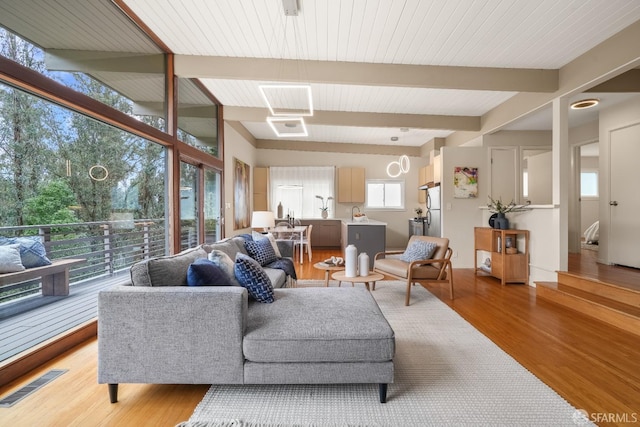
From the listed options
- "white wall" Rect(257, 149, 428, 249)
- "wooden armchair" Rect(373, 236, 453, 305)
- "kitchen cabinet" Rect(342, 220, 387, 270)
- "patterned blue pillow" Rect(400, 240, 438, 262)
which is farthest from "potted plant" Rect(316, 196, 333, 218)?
"wooden armchair" Rect(373, 236, 453, 305)

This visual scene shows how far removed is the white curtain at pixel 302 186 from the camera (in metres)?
8.61

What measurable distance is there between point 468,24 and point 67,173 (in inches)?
151

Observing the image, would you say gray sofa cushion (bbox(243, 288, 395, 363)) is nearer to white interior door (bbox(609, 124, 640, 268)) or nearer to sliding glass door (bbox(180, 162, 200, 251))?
sliding glass door (bbox(180, 162, 200, 251))

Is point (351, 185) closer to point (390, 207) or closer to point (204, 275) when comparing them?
point (390, 207)

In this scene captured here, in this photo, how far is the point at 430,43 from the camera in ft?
10.8

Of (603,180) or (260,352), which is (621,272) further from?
(260,352)

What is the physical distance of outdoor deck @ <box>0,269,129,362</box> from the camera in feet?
6.91

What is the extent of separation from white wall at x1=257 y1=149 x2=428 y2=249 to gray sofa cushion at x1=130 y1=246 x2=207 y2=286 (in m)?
6.67

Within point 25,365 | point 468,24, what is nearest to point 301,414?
point 25,365

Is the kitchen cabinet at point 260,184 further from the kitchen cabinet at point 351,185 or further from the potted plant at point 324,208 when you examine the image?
the kitchen cabinet at point 351,185

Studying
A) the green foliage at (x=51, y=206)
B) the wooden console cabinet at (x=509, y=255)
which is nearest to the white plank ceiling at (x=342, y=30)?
the green foliage at (x=51, y=206)

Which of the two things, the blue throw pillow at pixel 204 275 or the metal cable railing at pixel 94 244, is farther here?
the metal cable railing at pixel 94 244

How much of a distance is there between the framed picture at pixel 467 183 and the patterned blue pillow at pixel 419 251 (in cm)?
217

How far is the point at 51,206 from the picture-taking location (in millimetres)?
2283
